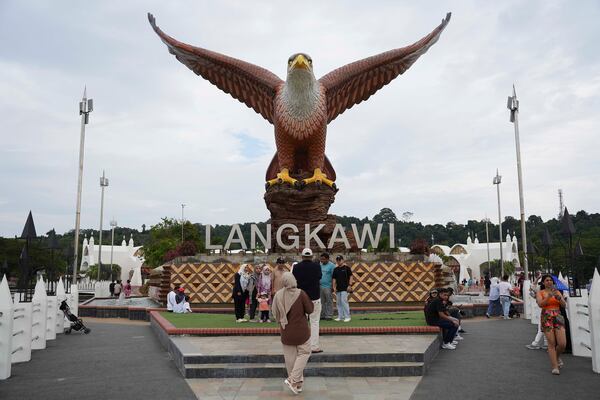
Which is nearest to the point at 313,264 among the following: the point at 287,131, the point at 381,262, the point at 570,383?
the point at 570,383

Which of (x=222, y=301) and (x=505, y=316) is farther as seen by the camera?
(x=222, y=301)

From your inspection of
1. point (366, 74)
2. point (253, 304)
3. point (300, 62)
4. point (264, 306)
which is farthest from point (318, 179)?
point (264, 306)

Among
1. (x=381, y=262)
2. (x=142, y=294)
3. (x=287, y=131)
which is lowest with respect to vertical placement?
(x=142, y=294)

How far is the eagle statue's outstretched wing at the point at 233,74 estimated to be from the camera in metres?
19.7

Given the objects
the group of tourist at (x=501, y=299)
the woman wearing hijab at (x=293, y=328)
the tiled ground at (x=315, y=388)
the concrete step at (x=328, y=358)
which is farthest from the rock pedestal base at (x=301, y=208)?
the woman wearing hijab at (x=293, y=328)

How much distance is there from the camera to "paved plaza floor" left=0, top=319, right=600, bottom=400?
6.01 meters

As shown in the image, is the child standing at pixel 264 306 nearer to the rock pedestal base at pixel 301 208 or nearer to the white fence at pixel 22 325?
the white fence at pixel 22 325

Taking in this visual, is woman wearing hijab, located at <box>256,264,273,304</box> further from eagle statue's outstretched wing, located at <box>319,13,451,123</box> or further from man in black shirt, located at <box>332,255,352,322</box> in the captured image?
eagle statue's outstretched wing, located at <box>319,13,451,123</box>

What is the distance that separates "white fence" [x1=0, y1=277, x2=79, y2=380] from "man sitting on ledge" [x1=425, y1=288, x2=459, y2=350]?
688cm

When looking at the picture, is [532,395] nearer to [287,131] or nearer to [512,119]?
[287,131]

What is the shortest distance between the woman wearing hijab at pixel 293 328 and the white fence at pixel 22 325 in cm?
401

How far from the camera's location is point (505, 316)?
1541 cm

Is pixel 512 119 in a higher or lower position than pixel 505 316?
higher

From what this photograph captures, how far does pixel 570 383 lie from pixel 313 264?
3720 millimetres
